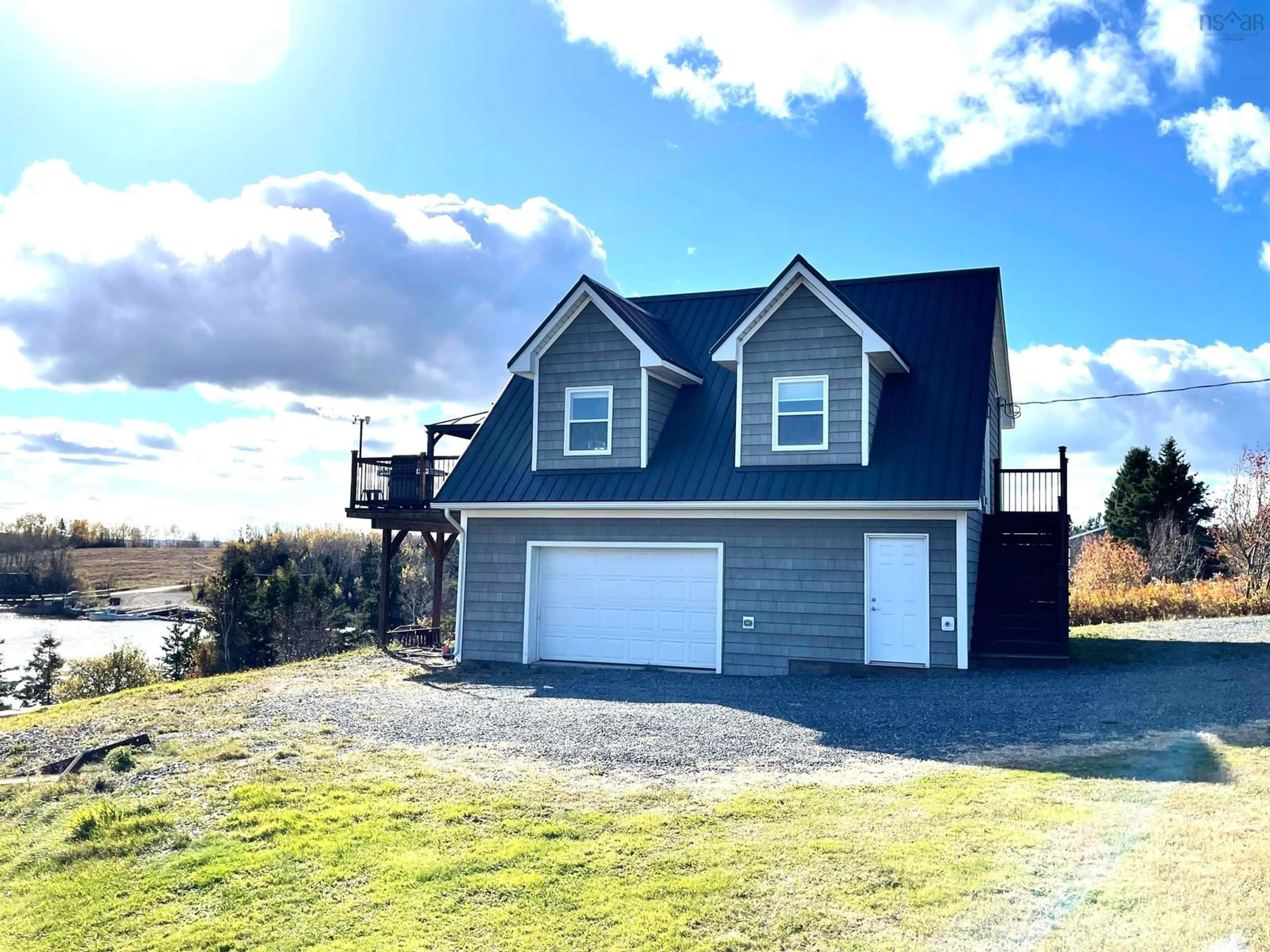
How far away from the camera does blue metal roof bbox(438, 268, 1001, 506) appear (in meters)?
13.8

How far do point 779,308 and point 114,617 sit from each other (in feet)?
247

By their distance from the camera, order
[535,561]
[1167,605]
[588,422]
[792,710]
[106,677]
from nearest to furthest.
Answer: [792,710] < [535,561] < [588,422] < [1167,605] < [106,677]

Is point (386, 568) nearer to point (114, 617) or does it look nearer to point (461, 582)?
point (461, 582)

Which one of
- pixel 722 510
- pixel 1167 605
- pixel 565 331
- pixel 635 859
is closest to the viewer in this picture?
pixel 635 859

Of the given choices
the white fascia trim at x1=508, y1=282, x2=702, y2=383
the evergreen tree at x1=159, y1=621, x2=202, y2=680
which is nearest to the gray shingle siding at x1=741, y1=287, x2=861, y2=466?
the white fascia trim at x1=508, y1=282, x2=702, y2=383

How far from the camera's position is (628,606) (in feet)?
50.5

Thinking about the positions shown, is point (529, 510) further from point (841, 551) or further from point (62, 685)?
point (62, 685)

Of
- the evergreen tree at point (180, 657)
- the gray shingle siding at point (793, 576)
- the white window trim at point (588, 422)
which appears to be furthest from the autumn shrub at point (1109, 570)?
the evergreen tree at point (180, 657)

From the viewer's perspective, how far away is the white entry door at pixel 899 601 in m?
13.5

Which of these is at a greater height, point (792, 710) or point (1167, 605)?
point (1167, 605)

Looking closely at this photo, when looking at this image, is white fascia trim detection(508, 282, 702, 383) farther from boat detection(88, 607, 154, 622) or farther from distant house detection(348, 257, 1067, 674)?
boat detection(88, 607, 154, 622)

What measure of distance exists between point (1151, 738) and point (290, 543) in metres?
70.1

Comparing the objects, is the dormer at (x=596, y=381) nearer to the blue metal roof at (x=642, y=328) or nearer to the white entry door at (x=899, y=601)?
the blue metal roof at (x=642, y=328)

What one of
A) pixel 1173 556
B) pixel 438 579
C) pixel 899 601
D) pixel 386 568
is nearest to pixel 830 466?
pixel 899 601
